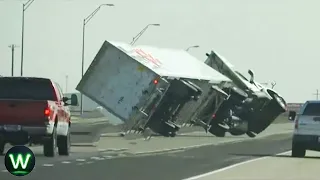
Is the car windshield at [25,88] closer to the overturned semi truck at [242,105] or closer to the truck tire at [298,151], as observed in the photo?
the truck tire at [298,151]

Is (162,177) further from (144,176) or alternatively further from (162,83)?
(162,83)

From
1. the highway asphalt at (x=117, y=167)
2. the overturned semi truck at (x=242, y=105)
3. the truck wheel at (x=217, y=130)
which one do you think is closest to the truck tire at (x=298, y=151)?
the highway asphalt at (x=117, y=167)

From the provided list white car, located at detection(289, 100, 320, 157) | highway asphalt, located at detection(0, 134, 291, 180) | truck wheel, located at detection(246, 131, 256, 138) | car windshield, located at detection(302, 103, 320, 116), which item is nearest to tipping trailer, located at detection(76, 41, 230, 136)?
car windshield, located at detection(302, 103, 320, 116)

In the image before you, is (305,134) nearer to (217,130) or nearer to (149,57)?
(149,57)

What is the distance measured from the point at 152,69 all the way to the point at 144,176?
20.9 meters

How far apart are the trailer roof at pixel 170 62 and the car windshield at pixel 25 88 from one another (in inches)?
601

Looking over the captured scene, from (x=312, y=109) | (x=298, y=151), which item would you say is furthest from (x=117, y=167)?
(x=312, y=109)

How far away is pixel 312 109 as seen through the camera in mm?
28359

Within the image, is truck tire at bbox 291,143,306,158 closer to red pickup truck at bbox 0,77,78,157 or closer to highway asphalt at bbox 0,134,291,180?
highway asphalt at bbox 0,134,291,180

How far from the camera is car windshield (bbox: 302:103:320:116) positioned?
28.1m

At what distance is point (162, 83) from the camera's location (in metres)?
38.6

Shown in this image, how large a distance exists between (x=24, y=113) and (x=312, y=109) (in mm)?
11043

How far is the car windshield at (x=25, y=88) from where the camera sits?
22.2 meters

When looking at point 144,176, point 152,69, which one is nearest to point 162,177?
point 144,176
